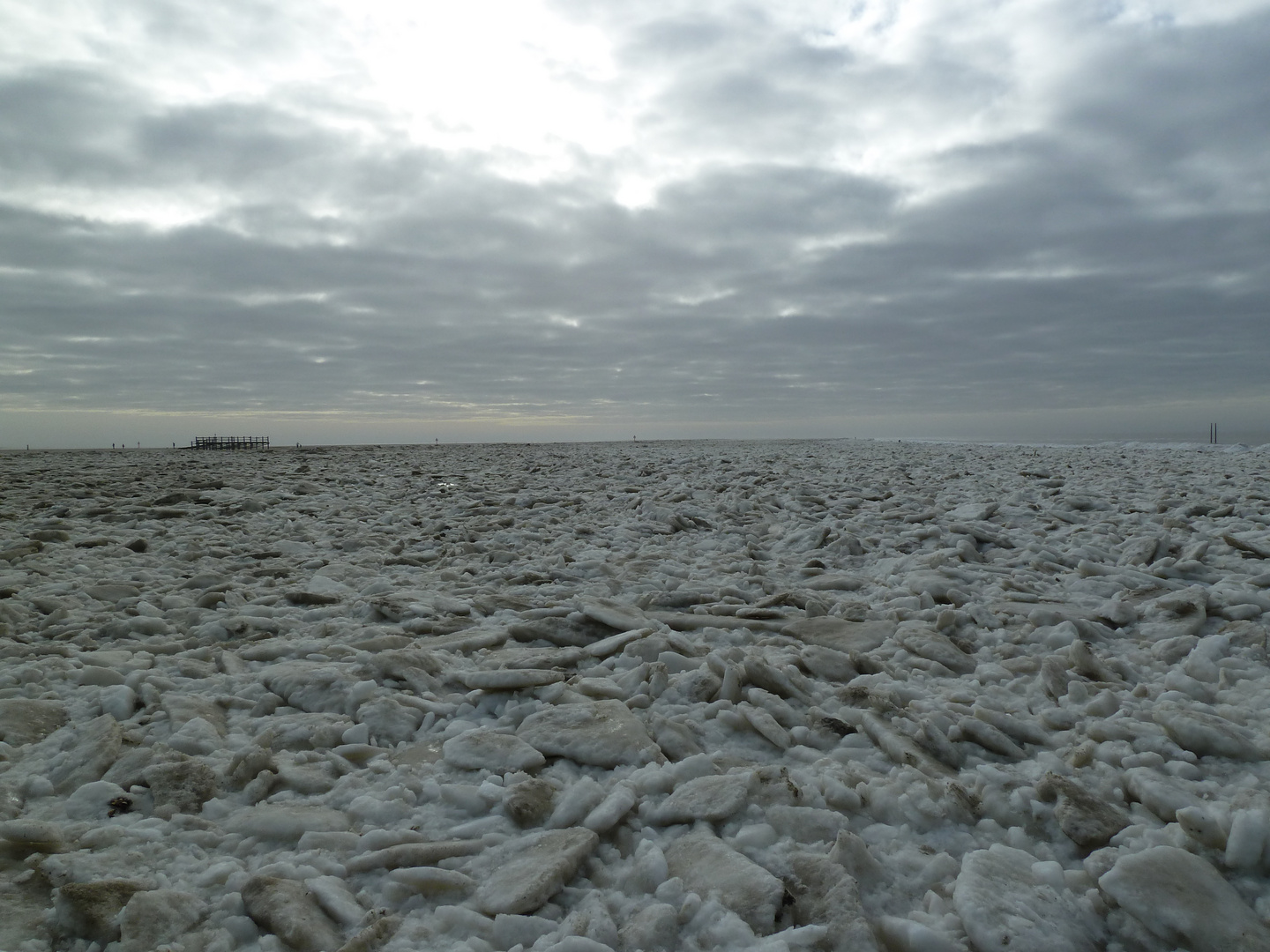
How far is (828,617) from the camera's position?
4.15 metres

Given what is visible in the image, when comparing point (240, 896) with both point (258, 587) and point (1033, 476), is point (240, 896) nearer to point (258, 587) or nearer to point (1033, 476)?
point (258, 587)

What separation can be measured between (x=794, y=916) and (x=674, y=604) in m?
2.68

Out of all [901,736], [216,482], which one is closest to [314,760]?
[901,736]

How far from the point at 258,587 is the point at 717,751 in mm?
3657

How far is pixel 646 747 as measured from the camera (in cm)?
268

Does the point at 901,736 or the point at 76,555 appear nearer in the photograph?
the point at 901,736

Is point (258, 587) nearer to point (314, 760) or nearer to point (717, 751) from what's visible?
point (314, 760)

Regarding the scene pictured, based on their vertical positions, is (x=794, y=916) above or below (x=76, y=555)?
below

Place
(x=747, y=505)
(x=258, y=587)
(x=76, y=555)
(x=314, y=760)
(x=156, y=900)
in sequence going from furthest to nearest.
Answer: (x=747, y=505)
(x=76, y=555)
(x=258, y=587)
(x=314, y=760)
(x=156, y=900)

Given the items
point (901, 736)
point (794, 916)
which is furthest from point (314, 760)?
point (901, 736)

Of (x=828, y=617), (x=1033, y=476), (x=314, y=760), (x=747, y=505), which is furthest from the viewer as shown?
(x=1033, y=476)

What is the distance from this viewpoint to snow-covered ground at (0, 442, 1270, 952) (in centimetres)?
187

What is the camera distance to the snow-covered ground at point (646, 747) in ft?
6.13

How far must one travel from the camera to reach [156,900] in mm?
1844
